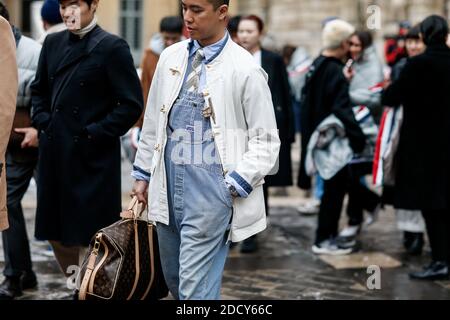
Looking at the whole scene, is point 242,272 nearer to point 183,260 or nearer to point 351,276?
point 351,276

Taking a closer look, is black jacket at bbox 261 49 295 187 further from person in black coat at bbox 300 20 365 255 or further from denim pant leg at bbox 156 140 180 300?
denim pant leg at bbox 156 140 180 300

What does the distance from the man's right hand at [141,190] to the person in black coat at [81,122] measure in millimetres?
1059

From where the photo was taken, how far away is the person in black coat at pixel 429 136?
7.52 metres

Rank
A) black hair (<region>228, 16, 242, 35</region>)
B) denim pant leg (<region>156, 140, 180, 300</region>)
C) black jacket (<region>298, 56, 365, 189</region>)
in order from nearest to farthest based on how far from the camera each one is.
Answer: denim pant leg (<region>156, 140, 180, 300</region>) → black jacket (<region>298, 56, 365, 189</region>) → black hair (<region>228, 16, 242, 35</region>)

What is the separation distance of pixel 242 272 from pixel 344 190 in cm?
142

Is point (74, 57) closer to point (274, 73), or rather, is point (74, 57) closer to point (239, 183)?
point (239, 183)

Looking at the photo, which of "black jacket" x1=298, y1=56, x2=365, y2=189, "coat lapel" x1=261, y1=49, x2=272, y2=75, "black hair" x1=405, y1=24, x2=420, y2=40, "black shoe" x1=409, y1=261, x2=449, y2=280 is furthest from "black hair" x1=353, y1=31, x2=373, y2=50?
"black shoe" x1=409, y1=261, x2=449, y2=280

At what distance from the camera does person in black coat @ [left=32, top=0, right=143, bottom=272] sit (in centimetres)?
592

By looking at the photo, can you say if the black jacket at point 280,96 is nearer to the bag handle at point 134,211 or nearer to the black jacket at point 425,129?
the black jacket at point 425,129

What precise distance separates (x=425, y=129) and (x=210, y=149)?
346 centimetres

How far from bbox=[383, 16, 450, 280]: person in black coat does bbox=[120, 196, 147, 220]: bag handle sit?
3.29 m

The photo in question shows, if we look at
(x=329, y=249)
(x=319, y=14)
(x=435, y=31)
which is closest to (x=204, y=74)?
(x=435, y=31)

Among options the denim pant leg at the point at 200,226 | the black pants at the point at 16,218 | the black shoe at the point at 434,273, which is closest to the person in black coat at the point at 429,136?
the black shoe at the point at 434,273
